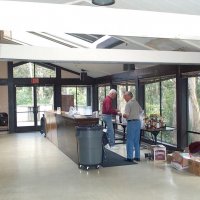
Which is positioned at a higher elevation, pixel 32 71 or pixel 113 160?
pixel 32 71

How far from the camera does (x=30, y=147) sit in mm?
8664

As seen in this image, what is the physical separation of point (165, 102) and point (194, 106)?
1.18 metres

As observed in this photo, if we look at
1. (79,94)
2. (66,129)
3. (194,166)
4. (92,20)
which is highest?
(92,20)

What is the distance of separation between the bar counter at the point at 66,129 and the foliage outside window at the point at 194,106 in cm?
243

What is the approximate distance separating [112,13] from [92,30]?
26 cm

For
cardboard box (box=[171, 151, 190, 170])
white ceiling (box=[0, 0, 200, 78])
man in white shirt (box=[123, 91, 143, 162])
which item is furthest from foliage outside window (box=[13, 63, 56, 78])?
cardboard box (box=[171, 151, 190, 170])

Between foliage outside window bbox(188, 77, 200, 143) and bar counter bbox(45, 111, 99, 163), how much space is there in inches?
95.5

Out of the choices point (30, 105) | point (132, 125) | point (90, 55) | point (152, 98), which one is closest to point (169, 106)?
point (152, 98)

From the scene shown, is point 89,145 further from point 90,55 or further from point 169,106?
point 169,106

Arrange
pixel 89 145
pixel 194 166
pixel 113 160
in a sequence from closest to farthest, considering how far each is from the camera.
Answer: pixel 194 166 → pixel 89 145 → pixel 113 160

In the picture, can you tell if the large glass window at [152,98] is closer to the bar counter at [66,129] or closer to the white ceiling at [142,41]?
the white ceiling at [142,41]

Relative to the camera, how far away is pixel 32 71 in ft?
41.4

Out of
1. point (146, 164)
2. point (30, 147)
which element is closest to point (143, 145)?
point (146, 164)

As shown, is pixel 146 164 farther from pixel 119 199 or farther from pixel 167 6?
pixel 167 6
